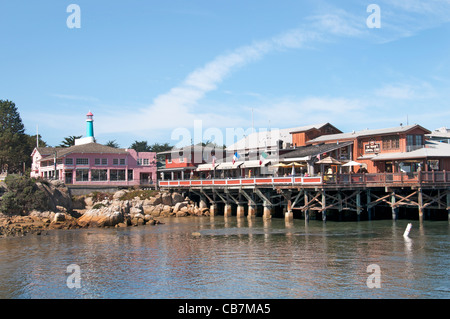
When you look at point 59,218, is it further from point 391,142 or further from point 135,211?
point 391,142

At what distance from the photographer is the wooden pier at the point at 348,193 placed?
40969mm

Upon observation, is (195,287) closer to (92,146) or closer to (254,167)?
(254,167)

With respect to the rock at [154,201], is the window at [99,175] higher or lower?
higher

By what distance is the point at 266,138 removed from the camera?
65.4 m

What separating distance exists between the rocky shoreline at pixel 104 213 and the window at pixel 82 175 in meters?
8.78

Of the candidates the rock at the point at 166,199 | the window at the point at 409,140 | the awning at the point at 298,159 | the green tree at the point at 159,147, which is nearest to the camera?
the awning at the point at 298,159

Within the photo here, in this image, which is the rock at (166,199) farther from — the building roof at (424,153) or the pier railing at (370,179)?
the building roof at (424,153)

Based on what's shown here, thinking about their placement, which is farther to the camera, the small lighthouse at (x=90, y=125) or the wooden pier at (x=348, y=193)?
the small lighthouse at (x=90, y=125)

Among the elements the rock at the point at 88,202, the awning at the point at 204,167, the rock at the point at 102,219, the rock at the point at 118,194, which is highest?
the awning at the point at 204,167

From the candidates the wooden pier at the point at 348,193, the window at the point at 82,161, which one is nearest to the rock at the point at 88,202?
the window at the point at 82,161

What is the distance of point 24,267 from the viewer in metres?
25.8

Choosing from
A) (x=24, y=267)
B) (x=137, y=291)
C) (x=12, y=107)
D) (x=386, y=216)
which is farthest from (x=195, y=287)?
(x=12, y=107)

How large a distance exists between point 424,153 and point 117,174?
4489cm

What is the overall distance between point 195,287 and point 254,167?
3661 cm
